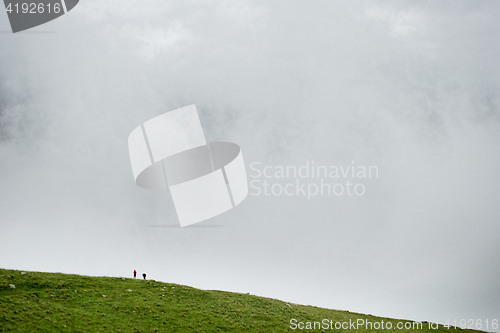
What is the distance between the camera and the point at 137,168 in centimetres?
8919

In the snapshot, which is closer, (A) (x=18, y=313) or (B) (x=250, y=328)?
(A) (x=18, y=313)

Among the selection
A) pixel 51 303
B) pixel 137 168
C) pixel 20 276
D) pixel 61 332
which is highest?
pixel 137 168

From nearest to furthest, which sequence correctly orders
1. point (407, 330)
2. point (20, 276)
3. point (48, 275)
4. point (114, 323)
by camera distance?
point (114, 323) → point (20, 276) → point (48, 275) → point (407, 330)

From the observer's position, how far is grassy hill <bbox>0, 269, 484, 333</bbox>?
137ft

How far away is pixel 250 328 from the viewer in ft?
161

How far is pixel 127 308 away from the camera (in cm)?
4812

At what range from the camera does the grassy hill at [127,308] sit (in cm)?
4172

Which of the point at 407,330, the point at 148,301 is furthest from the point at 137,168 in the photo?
the point at 407,330

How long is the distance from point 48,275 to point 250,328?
35.6m

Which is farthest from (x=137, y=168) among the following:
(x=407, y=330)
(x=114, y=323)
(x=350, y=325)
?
(x=407, y=330)

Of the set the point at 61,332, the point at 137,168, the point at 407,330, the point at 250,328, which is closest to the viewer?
the point at 61,332

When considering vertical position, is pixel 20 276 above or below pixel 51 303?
above

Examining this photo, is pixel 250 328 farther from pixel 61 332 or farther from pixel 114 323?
pixel 61 332

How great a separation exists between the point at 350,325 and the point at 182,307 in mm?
30506
